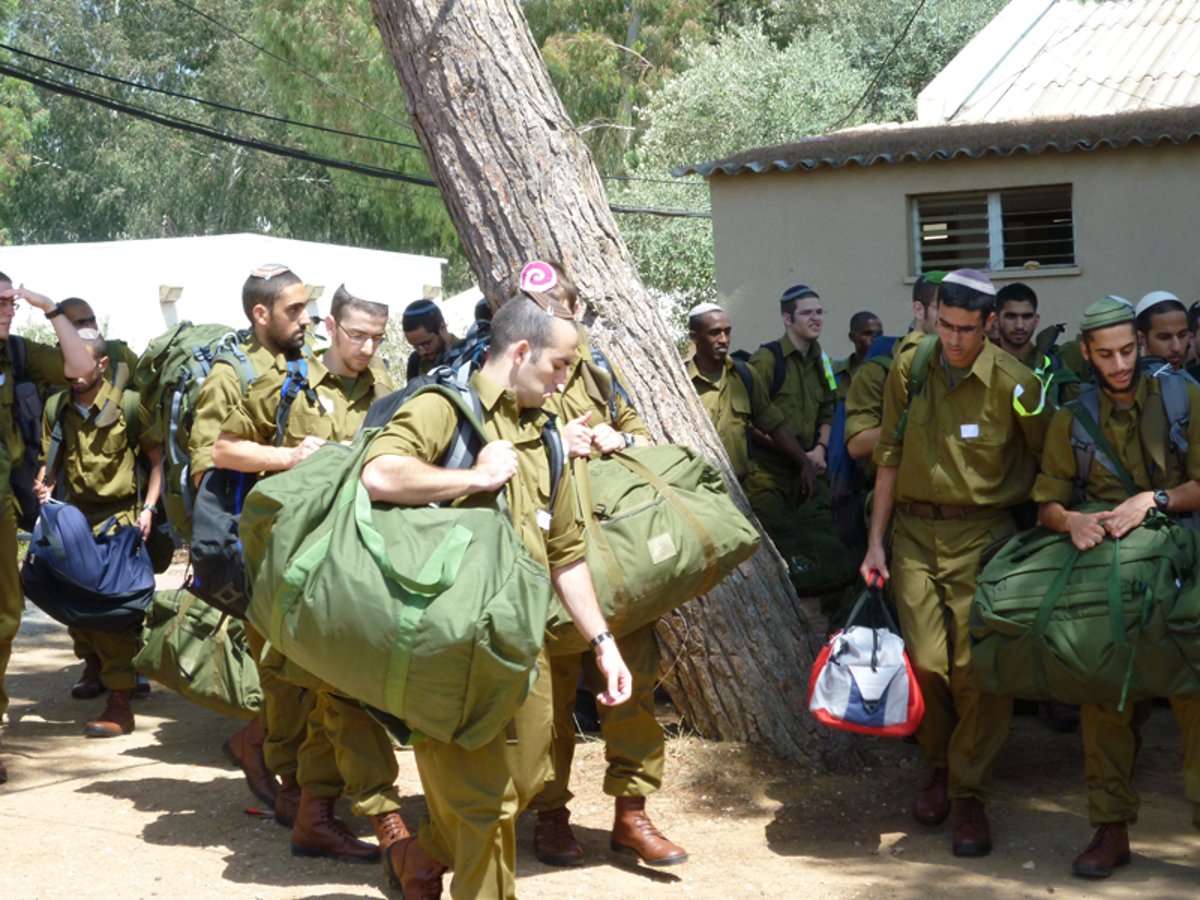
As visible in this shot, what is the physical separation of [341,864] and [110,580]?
7.47 feet

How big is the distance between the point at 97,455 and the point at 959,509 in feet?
13.4

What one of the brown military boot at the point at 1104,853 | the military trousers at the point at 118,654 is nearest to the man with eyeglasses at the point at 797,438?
the brown military boot at the point at 1104,853

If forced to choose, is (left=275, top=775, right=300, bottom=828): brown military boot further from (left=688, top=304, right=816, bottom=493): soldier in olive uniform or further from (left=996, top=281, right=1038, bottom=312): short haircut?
(left=996, top=281, right=1038, bottom=312): short haircut

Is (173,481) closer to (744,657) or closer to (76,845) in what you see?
(76,845)

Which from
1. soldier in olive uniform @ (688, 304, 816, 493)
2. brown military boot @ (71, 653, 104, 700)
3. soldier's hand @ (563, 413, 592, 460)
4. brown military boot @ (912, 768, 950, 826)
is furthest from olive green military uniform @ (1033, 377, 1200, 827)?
brown military boot @ (71, 653, 104, 700)

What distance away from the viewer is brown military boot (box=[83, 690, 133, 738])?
23.6 feet

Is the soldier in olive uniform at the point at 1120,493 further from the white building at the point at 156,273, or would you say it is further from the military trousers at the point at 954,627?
the white building at the point at 156,273

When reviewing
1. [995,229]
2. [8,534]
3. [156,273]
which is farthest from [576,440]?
[156,273]

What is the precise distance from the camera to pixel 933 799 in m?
5.58

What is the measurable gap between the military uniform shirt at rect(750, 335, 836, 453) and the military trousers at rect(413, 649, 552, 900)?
428 centimetres

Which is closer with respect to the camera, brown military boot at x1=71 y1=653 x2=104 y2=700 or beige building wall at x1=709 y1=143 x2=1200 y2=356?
brown military boot at x1=71 y1=653 x2=104 y2=700

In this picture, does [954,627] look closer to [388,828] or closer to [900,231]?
[388,828]

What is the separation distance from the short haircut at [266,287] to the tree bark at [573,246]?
Result: 882 millimetres

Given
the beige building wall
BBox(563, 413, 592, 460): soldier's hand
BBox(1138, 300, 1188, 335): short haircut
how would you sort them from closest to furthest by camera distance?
BBox(563, 413, 592, 460): soldier's hand < BBox(1138, 300, 1188, 335): short haircut < the beige building wall
